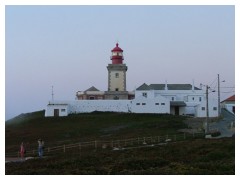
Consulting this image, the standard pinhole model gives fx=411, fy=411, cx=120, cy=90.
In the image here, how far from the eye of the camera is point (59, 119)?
1778 inches

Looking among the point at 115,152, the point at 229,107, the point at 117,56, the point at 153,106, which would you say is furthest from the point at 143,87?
the point at 115,152

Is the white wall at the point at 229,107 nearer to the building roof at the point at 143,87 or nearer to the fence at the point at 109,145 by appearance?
the building roof at the point at 143,87

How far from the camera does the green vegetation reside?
46.4 ft

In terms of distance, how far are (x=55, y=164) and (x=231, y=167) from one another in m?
6.58

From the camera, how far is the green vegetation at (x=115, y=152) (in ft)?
46.4

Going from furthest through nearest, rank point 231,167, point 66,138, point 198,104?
point 198,104 < point 66,138 < point 231,167

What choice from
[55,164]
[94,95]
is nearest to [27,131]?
[94,95]

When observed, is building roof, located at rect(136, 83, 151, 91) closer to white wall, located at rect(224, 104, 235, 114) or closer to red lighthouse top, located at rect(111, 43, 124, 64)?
red lighthouse top, located at rect(111, 43, 124, 64)

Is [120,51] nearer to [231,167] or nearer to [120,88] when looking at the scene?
[120,88]

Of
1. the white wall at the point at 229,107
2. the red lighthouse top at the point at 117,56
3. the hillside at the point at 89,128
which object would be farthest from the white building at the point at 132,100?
the white wall at the point at 229,107

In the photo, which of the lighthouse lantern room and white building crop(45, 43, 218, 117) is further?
the lighthouse lantern room

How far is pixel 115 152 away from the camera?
20234mm

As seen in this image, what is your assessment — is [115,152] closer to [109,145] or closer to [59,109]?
[109,145]

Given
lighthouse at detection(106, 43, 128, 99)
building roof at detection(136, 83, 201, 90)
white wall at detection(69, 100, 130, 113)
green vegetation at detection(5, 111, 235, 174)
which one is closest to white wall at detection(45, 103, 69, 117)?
white wall at detection(69, 100, 130, 113)
